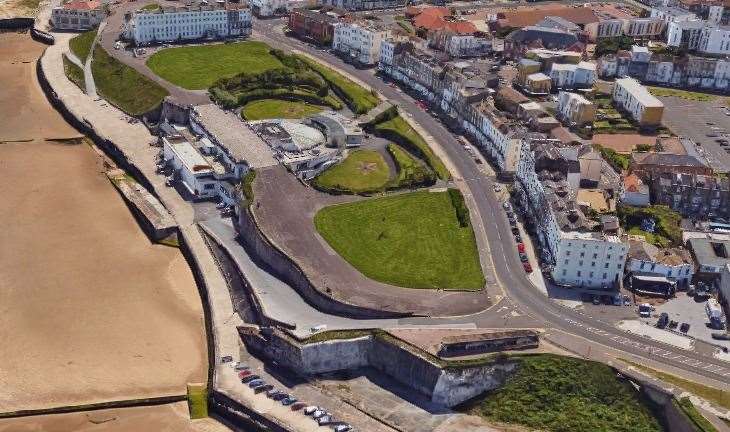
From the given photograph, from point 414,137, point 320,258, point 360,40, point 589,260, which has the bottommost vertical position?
point 320,258

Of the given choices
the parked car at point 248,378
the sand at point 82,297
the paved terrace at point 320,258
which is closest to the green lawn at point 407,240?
the paved terrace at point 320,258

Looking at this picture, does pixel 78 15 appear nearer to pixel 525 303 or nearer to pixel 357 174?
pixel 357 174

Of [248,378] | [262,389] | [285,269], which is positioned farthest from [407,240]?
[262,389]

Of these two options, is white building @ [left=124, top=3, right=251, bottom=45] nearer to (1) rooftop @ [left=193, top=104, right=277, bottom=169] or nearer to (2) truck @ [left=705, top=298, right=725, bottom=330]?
(1) rooftop @ [left=193, top=104, right=277, bottom=169]

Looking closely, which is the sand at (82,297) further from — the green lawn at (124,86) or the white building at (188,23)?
the white building at (188,23)

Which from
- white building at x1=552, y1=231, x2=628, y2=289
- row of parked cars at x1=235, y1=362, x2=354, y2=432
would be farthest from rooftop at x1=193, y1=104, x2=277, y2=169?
white building at x1=552, y1=231, x2=628, y2=289

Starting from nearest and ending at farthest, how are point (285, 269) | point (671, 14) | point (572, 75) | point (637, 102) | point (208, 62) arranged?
point (285, 269) < point (637, 102) < point (572, 75) < point (208, 62) < point (671, 14)

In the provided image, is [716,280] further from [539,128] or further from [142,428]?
[142,428]

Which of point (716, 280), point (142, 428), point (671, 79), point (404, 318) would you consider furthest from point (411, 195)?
point (671, 79)
